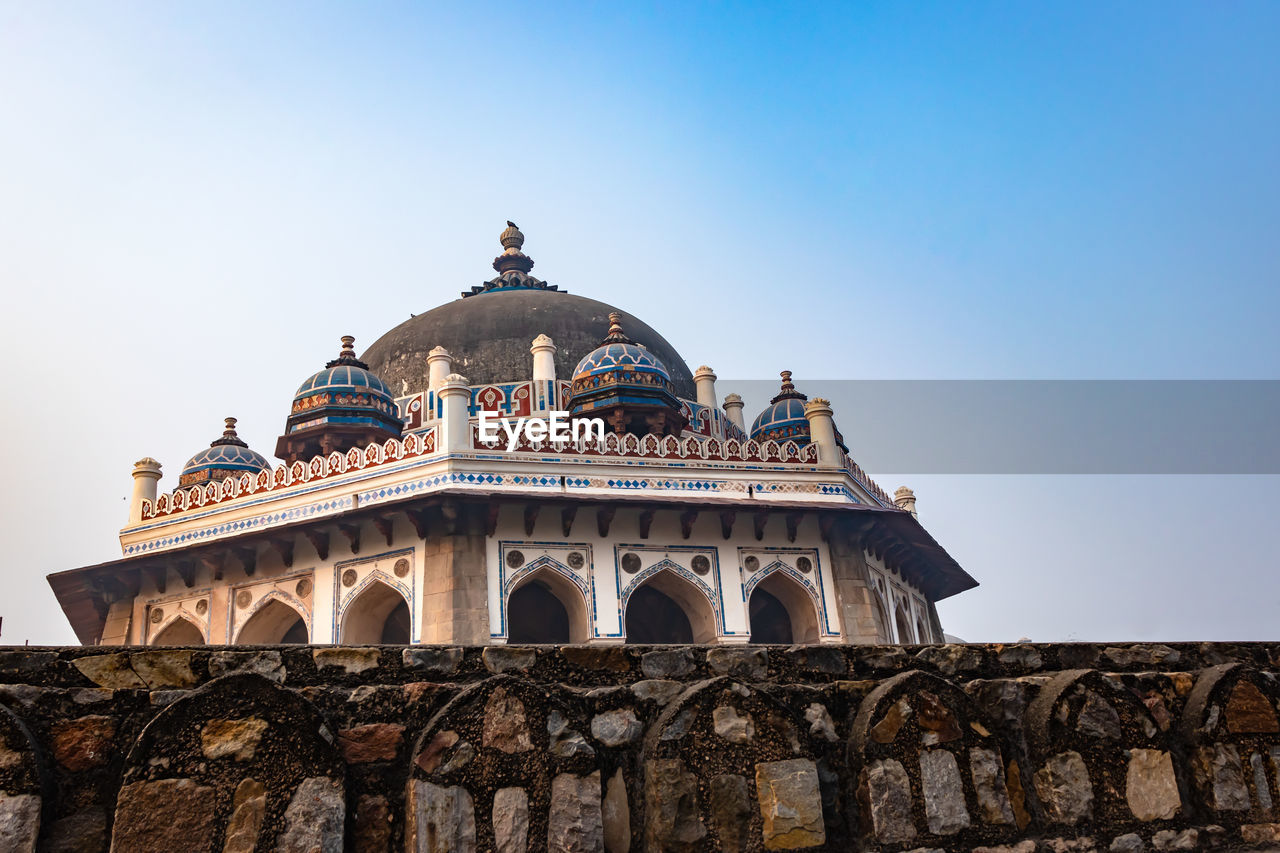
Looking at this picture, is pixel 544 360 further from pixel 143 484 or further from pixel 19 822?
pixel 19 822

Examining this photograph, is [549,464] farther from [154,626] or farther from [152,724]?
[152,724]

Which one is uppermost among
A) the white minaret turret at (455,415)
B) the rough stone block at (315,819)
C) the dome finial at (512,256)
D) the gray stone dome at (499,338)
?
the dome finial at (512,256)

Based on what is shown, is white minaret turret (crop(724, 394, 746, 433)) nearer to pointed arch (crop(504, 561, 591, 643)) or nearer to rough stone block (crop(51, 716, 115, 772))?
pointed arch (crop(504, 561, 591, 643))

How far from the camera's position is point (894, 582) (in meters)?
17.7

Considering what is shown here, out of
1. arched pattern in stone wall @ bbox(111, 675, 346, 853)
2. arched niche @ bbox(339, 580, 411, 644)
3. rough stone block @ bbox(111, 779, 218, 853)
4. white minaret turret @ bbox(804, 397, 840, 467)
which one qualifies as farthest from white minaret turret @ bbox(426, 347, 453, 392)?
rough stone block @ bbox(111, 779, 218, 853)

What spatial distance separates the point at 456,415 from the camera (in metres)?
14.2

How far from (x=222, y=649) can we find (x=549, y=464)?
11.1 m

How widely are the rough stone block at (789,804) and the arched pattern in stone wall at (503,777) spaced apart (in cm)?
53

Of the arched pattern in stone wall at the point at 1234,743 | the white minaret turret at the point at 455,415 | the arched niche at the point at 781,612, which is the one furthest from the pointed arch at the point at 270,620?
the arched pattern in stone wall at the point at 1234,743

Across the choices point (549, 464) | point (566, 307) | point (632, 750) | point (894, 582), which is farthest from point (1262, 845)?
point (566, 307)

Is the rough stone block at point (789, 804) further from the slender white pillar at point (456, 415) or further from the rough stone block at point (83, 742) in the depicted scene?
the slender white pillar at point (456, 415)

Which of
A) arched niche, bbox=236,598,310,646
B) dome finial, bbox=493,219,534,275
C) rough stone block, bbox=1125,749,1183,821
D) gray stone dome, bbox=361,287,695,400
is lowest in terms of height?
rough stone block, bbox=1125,749,1183,821

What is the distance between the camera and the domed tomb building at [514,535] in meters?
13.8

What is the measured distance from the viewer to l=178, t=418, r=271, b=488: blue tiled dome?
17719mm
